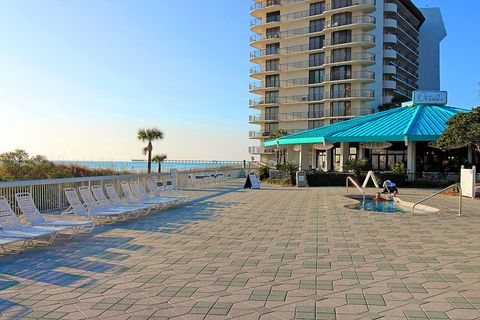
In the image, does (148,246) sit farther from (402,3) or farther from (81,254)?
(402,3)

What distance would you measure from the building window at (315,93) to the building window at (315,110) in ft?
2.74

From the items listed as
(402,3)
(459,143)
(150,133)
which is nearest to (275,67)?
(402,3)

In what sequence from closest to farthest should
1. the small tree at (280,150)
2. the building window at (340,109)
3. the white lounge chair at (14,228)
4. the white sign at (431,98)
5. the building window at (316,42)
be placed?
the white lounge chair at (14,228) → the white sign at (431,98) → the small tree at (280,150) → the building window at (340,109) → the building window at (316,42)

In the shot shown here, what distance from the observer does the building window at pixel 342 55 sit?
5556 cm

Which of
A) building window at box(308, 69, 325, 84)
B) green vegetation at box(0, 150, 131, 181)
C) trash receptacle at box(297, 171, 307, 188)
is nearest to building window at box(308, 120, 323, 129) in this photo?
building window at box(308, 69, 325, 84)

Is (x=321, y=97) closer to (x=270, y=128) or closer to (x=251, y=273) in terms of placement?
(x=270, y=128)

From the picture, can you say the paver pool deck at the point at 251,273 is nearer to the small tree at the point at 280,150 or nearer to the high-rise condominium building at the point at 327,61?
the small tree at the point at 280,150

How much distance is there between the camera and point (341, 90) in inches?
2191

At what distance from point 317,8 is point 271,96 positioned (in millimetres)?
13945

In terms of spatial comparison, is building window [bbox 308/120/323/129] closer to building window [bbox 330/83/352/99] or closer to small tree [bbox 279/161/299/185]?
building window [bbox 330/83/352/99]

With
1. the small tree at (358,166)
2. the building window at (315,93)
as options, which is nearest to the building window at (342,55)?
the building window at (315,93)

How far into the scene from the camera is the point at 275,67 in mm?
63438

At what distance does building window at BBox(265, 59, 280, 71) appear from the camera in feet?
207

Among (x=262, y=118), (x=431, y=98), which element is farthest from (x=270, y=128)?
(x=431, y=98)
